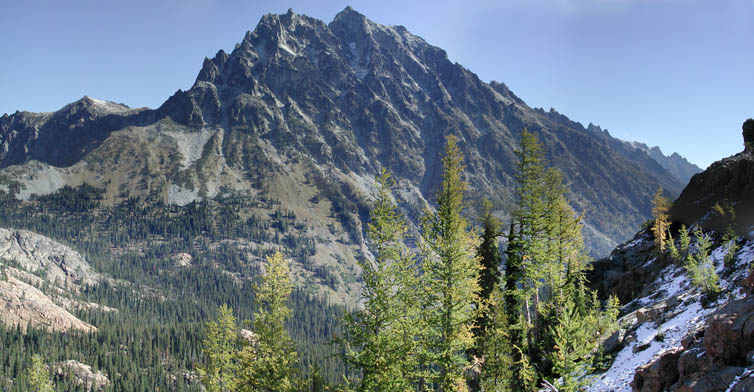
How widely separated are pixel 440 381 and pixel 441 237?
327 inches

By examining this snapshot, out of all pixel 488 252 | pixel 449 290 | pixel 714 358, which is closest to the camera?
pixel 714 358

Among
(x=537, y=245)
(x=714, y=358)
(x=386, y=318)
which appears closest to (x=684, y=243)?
(x=537, y=245)

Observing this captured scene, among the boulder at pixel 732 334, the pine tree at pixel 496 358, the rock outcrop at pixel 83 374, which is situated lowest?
the rock outcrop at pixel 83 374

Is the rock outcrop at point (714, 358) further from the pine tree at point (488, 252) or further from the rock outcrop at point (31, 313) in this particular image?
the rock outcrop at point (31, 313)

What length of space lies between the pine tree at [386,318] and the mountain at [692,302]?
37.4 feet

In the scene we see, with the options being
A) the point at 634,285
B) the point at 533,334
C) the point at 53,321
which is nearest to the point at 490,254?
the point at 533,334

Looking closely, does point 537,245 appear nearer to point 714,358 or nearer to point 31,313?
point 714,358

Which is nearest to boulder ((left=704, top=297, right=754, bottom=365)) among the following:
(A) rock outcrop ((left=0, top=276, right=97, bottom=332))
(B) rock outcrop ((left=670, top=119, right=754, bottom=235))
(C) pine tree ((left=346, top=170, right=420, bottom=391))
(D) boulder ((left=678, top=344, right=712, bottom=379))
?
(D) boulder ((left=678, top=344, right=712, bottom=379))

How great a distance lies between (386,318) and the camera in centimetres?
2108

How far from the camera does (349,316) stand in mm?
21344

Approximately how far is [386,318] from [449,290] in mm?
4160

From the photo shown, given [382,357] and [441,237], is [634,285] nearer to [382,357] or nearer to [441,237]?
[441,237]

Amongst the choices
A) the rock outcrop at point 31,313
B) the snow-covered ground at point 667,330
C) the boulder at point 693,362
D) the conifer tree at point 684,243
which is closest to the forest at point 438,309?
the snow-covered ground at point 667,330

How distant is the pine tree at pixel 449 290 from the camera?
2189cm
